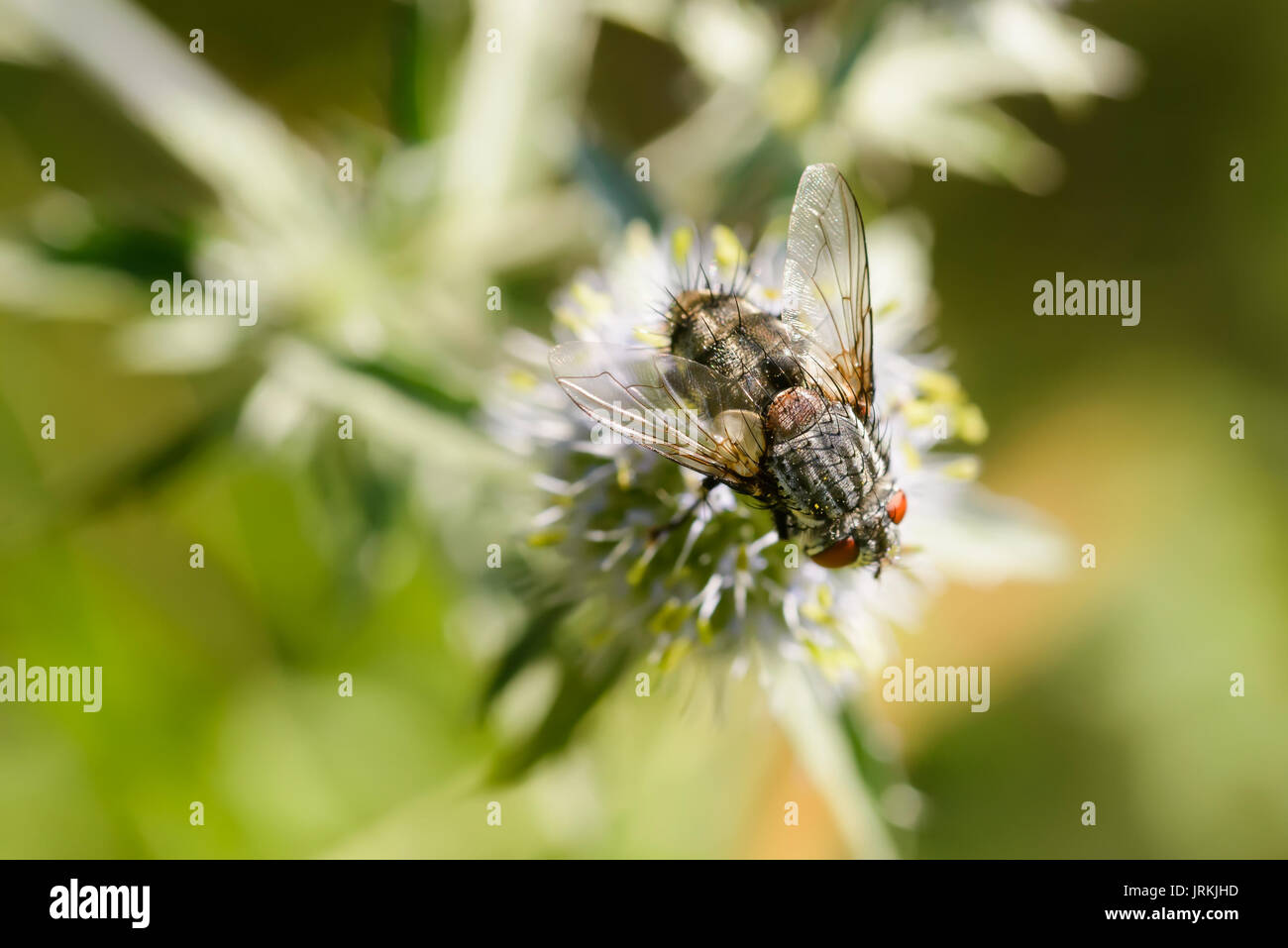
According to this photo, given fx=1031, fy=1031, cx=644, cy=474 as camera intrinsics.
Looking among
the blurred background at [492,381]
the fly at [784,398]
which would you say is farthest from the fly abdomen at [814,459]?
the blurred background at [492,381]

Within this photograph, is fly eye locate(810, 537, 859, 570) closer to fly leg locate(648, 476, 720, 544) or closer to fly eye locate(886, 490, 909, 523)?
fly eye locate(886, 490, 909, 523)

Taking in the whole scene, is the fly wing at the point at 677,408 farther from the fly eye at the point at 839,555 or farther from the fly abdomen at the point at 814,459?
the fly eye at the point at 839,555

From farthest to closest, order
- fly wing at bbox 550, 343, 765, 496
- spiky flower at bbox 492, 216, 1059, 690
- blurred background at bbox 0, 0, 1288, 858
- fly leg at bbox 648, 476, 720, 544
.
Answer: blurred background at bbox 0, 0, 1288, 858 → spiky flower at bbox 492, 216, 1059, 690 → fly leg at bbox 648, 476, 720, 544 → fly wing at bbox 550, 343, 765, 496

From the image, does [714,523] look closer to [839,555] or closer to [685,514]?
[685,514]

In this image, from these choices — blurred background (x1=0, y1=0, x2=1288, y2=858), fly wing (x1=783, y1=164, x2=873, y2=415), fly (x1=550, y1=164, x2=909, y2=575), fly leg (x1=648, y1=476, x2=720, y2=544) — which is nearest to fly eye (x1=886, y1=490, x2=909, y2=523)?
fly (x1=550, y1=164, x2=909, y2=575)

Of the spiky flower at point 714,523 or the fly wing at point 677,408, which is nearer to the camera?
the fly wing at point 677,408

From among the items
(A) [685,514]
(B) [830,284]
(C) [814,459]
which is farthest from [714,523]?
(B) [830,284]
